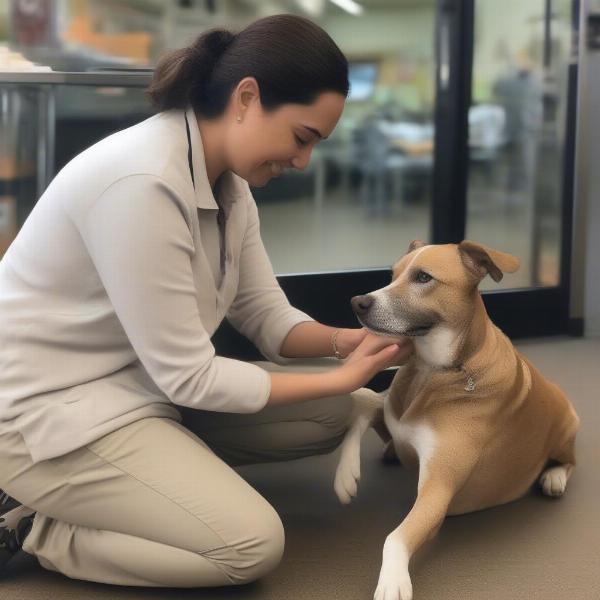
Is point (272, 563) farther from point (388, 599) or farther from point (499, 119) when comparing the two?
point (499, 119)

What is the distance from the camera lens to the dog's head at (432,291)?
180cm

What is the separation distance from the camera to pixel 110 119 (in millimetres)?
2836

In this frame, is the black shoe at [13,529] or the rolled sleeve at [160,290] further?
the black shoe at [13,529]

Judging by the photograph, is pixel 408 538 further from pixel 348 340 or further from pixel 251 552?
pixel 348 340

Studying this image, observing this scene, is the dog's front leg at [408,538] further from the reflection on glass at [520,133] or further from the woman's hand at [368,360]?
the reflection on glass at [520,133]

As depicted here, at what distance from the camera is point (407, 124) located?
3812 millimetres

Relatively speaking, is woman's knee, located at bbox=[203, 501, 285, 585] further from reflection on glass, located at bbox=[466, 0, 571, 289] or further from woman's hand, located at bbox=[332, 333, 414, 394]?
reflection on glass, located at bbox=[466, 0, 571, 289]

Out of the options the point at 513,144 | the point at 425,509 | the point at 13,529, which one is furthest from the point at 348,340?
the point at 513,144

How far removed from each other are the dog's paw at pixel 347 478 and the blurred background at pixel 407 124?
136 centimetres

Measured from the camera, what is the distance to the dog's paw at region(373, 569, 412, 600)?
1566 mm

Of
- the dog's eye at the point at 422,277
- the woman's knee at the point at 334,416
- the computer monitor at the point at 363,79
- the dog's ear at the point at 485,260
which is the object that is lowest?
the woman's knee at the point at 334,416

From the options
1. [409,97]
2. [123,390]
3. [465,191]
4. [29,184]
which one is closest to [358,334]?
[123,390]

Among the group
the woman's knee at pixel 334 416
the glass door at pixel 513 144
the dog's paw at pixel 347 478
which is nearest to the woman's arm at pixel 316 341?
the woman's knee at pixel 334 416

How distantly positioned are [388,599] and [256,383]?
1.38 ft
